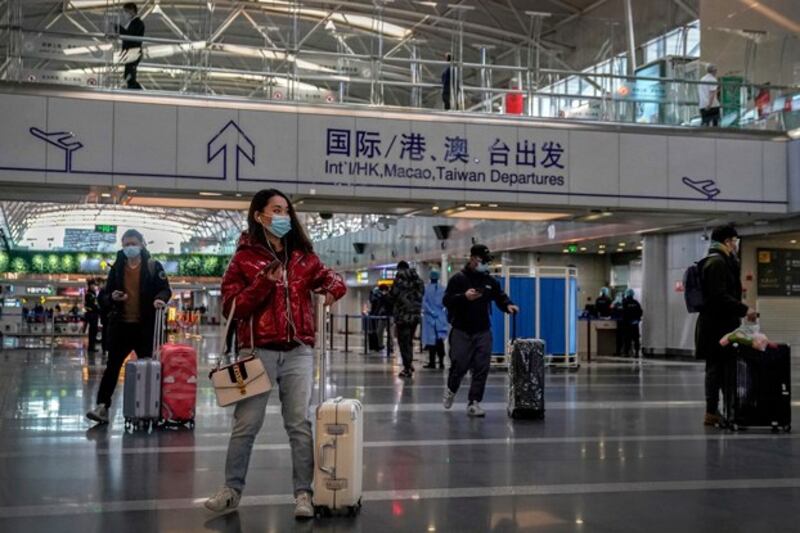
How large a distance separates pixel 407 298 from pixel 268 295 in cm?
1204

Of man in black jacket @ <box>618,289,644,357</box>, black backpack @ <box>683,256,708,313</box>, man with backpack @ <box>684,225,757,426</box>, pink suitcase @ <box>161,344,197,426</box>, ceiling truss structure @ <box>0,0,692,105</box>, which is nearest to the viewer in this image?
pink suitcase @ <box>161,344,197,426</box>

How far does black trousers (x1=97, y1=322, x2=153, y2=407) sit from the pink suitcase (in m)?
0.34

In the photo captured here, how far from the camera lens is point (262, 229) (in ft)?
17.6

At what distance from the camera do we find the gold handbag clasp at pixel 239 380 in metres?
5.10

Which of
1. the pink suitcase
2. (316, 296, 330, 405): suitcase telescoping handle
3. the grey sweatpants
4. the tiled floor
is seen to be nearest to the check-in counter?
the tiled floor

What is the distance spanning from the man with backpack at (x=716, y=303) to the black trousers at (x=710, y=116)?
11572 millimetres

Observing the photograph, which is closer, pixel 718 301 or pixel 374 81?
pixel 718 301

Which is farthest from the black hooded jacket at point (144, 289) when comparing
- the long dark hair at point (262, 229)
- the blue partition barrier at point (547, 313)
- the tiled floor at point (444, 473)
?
the blue partition barrier at point (547, 313)

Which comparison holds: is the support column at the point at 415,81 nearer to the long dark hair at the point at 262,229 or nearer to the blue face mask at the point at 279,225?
the long dark hair at the point at 262,229

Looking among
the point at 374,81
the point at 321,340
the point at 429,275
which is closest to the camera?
the point at 321,340

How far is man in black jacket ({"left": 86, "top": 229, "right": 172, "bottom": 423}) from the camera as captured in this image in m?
8.84

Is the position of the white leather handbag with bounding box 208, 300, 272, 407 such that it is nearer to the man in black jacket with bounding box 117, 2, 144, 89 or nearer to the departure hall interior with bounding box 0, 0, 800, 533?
the departure hall interior with bounding box 0, 0, 800, 533

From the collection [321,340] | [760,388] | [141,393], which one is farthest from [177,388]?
[760,388]

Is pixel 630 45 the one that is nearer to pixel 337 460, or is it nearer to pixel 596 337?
pixel 596 337
